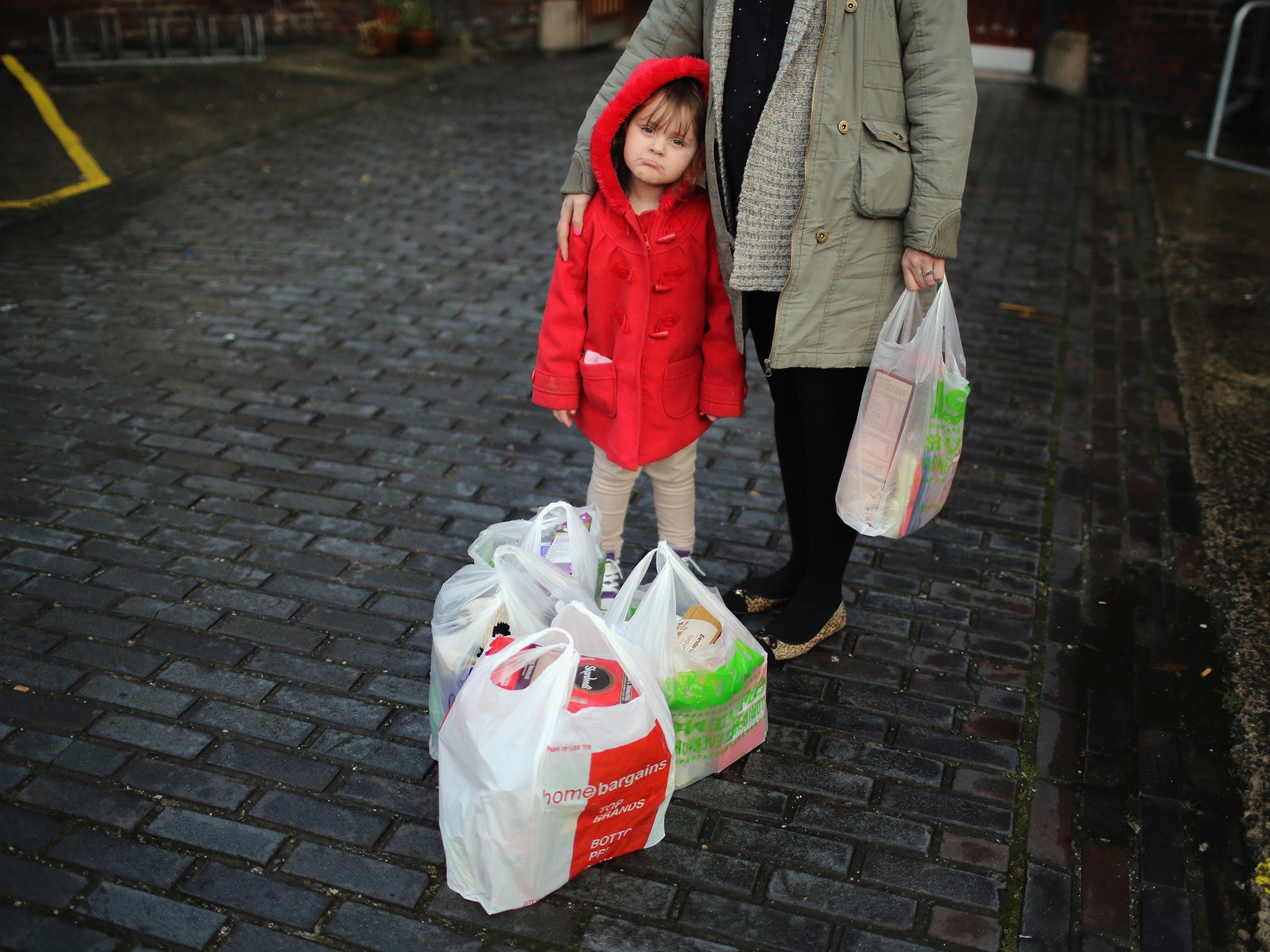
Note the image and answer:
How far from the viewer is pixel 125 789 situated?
8.65 ft

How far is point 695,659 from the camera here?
2.55m

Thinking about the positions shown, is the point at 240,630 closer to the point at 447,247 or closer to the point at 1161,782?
the point at 1161,782

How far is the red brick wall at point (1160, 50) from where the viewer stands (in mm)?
10172

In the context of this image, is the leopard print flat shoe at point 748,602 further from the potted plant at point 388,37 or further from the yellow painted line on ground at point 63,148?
the potted plant at point 388,37

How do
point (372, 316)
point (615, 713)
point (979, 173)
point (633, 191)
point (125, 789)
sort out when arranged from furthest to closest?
point (979, 173) < point (372, 316) < point (633, 191) < point (125, 789) < point (615, 713)

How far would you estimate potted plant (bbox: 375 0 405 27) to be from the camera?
36.8ft

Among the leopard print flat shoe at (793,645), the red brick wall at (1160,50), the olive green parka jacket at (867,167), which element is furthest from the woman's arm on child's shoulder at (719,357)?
the red brick wall at (1160,50)

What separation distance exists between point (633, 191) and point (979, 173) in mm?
6219

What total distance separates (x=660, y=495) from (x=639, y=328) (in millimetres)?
572

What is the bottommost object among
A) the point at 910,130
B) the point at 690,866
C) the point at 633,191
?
the point at 690,866

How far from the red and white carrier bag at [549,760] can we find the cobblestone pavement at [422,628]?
0.12m

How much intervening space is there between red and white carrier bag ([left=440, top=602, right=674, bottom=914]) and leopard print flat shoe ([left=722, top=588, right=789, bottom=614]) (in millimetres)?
987

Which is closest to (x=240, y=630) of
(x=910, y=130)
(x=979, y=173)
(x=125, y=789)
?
(x=125, y=789)

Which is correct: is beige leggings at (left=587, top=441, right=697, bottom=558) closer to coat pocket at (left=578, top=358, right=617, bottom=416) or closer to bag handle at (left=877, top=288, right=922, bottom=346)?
coat pocket at (left=578, top=358, right=617, bottom=416)
